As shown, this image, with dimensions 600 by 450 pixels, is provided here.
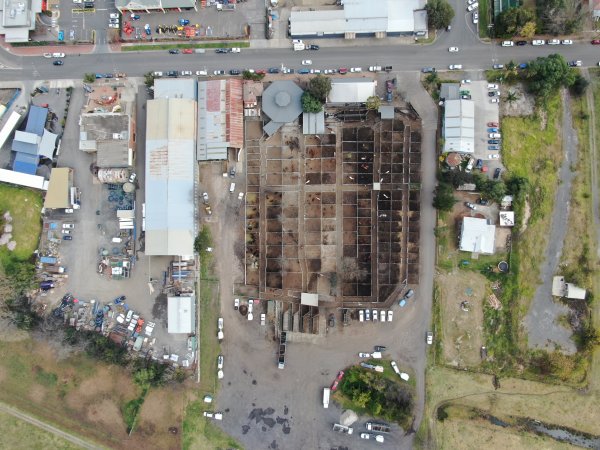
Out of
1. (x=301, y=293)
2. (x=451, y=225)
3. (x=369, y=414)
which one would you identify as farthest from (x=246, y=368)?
(x=451, y=225)

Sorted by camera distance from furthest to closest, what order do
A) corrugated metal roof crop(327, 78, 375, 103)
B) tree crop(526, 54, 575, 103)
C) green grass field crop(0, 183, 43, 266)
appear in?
green grass field crop(0, 183, 43, 266) → corrugated metal roof crop(327, 78, 375, 103) → tree crop(526, 54, 575, 103)

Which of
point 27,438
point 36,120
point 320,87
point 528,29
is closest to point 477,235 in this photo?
point 528,29

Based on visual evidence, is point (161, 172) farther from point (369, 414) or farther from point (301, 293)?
point (369, 414)

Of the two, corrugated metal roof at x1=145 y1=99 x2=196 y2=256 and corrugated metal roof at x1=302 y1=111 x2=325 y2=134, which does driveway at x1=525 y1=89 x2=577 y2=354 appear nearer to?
corrugated metal roof at x1=302 y1=111 x2=325 y2=134

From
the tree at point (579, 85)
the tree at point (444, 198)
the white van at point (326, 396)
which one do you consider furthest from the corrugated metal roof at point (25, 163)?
the tree at point (579, 85)

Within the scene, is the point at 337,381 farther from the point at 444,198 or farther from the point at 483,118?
the point at 483,118

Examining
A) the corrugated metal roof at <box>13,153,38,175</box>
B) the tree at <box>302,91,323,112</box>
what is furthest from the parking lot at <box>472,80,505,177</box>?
the corrugated metal roof at <box>13,153,38,175</box>
